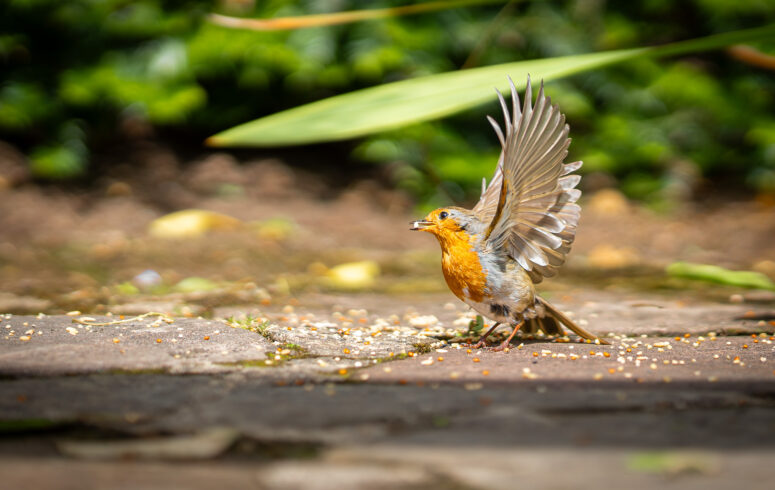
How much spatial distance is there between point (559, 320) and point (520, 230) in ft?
1.19

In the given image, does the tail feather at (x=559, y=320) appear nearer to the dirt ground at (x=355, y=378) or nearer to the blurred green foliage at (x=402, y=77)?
the dirt ground at (x=355, y=378)

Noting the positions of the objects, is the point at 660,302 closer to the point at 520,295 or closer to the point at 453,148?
the point at 520,295

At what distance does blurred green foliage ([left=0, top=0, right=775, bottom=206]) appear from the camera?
5.82 metres

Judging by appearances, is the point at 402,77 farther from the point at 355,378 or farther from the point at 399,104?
the point at 355,378

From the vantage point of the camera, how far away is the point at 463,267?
241 centimetres

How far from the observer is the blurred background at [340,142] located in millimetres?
5496

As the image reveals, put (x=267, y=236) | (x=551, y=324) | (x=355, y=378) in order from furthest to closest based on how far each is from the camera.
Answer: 1. (x=267, y=236)
2. (x=551, y=324)
3. (x=355, y=378)

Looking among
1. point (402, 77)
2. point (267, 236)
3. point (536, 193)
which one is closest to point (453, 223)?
point (536, 193)

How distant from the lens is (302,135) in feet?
5.62

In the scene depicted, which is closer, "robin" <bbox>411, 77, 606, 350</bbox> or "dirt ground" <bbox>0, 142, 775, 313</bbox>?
"robin" <bbox>411, 77, 606, 350</bbox>

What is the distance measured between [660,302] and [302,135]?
2.33 meters

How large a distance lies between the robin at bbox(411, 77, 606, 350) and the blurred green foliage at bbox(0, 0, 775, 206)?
3.42 m

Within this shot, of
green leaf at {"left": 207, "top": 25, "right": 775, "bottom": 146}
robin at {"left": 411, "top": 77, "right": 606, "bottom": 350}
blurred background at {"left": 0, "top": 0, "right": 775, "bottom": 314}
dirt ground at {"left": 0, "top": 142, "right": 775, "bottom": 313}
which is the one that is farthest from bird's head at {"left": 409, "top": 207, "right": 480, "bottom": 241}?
blurred background at {"left": 0, "top": 0, "right": 775, "bottom": 314}

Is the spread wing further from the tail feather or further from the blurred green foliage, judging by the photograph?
the blurred green foliage
